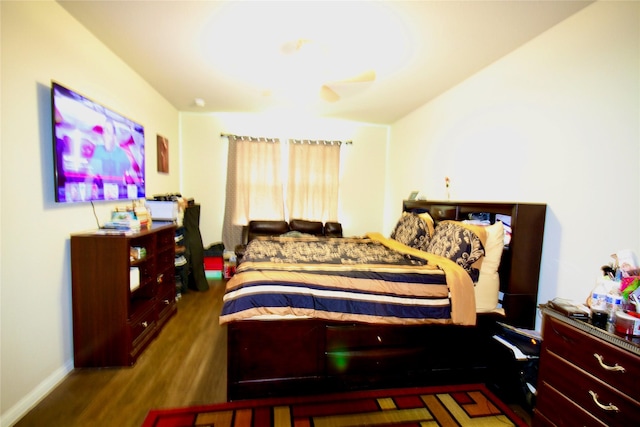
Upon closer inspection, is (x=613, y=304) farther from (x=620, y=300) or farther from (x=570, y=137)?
(x=570, y=137)

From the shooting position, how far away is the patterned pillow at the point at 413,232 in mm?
2704

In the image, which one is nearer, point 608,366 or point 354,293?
point 608,366

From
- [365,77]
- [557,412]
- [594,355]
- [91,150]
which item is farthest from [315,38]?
[557,412]

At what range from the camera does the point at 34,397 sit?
162 cm

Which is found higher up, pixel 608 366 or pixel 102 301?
pixel 608 366

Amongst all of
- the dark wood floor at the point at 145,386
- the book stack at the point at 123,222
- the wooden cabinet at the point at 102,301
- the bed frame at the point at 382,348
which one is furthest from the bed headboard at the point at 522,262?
the book stack at the point at 123,222

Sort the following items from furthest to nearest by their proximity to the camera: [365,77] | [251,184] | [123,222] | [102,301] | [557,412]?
[251,184]
[365,77]
[123,222]
[102,301]
[557,412]

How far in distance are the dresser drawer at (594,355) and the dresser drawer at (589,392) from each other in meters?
0.03

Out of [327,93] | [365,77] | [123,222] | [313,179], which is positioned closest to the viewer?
[123,222]

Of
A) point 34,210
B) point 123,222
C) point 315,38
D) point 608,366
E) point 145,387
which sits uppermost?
point 315,38

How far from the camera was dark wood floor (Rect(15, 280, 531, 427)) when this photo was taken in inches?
61.2

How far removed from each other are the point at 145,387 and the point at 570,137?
3397mm

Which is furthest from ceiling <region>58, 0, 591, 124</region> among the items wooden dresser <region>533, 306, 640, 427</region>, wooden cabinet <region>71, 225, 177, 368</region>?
wooden dresser <region>533, 306, 640, 427</region>

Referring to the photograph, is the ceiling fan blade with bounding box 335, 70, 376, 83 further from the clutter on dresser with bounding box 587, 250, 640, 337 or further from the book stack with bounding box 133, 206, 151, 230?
the book stack with bounding box 133, 206, 151, 230
